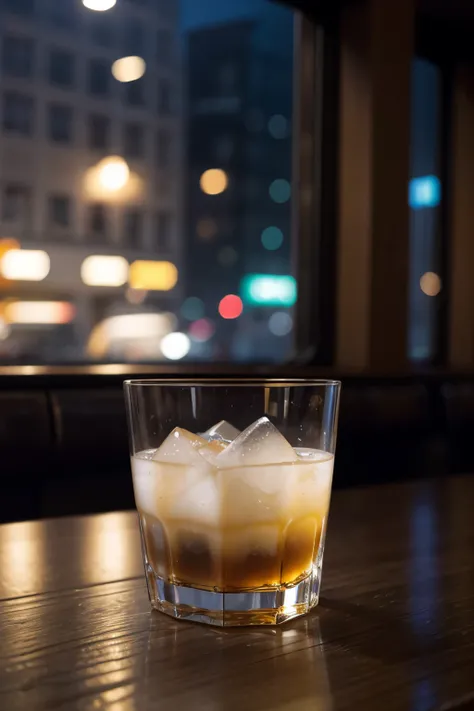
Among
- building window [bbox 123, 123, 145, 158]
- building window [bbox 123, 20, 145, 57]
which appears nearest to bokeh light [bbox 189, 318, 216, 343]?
building window [bbox 123, 123, 145, 158]

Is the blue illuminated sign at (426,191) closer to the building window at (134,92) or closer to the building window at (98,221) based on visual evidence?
the building window at (134,92)

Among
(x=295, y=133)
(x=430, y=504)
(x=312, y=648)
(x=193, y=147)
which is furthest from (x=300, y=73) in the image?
(x=312, y=648)

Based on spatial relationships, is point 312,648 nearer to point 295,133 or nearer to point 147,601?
Answer: point 147,601

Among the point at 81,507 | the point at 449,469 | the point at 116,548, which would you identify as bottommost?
the point at 449,469

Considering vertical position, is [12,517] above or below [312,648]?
below

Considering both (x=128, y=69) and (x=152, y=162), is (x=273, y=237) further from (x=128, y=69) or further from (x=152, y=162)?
(x=128, y=69)

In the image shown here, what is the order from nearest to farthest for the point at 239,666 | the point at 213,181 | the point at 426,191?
the point at 239,666
the point at 213,181
the point at 426,191

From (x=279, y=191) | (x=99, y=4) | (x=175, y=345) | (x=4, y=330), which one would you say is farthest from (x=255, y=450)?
(x=279, y=191)
